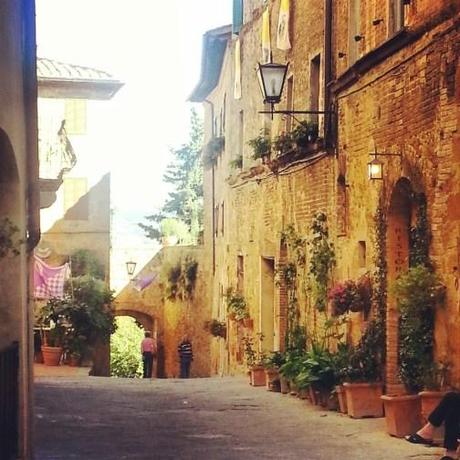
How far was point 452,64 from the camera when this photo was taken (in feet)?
34.9

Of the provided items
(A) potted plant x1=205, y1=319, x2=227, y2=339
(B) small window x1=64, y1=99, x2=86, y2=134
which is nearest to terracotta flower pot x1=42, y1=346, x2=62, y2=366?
(A) potted plant x1=205, y1=319, x2=227, y2=339

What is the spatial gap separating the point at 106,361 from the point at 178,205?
32072 millimetres

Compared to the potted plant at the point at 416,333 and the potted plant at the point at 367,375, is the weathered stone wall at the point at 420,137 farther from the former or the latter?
the potted plant at the point at 367,375

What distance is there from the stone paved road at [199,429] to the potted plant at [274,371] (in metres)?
0.38

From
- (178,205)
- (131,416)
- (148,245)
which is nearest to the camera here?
(131,416)

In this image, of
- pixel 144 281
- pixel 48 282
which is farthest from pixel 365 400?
pixel 144 281

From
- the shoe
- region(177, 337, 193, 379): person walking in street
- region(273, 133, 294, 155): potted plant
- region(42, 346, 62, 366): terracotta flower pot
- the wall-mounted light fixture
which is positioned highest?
region(273, 133, 294, 155): potted plant

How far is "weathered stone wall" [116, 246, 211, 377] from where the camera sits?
33906 millimetres

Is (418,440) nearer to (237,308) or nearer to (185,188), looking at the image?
(237,308)

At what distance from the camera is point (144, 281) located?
36156 mm

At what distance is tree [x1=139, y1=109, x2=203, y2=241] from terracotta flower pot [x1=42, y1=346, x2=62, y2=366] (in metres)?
32.7

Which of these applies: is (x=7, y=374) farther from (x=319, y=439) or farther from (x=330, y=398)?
(x=330, y=398)

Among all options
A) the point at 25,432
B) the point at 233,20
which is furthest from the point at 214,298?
the point at 25,432

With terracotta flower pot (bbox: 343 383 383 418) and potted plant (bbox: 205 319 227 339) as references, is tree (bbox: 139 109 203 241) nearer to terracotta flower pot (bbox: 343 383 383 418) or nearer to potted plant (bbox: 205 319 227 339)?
potted plant (bbox: 205 319 227 339)
